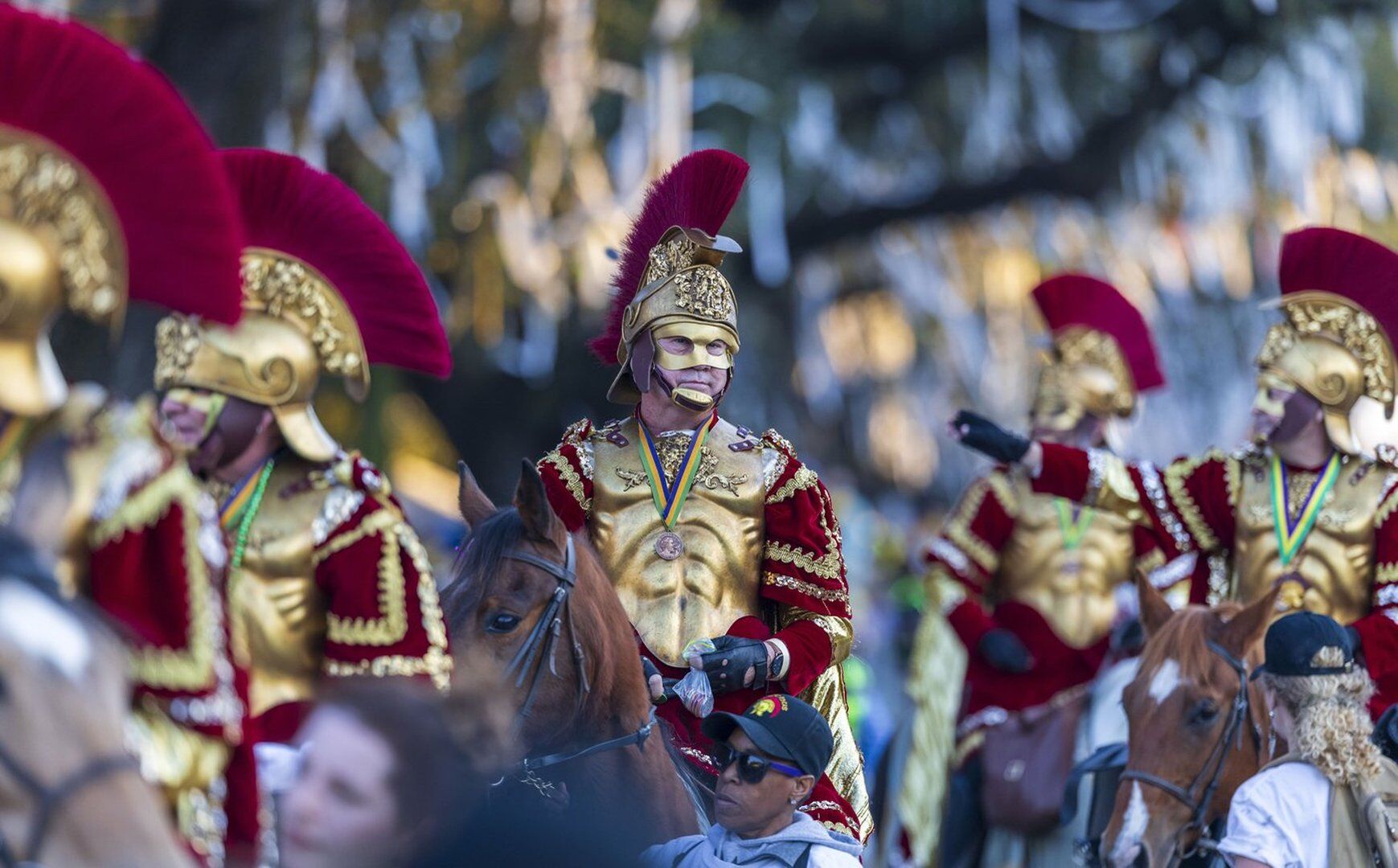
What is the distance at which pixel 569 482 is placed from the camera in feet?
21.1

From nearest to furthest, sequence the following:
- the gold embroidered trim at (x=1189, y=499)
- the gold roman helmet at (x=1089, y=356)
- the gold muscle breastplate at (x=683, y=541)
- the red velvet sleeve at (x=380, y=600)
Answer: the red velvet sleeve at (x=380, y=600), the gold muscle breastplate at (x=683, y=541), the gold embroidered trim at (x=1189, y=499), the gold roman helmet at (x=1089, y=356)

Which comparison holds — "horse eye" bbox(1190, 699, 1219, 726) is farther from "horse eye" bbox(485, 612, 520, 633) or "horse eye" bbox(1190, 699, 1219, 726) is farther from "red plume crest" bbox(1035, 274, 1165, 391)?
"red plume crest" bbox(1035, 274, 1165, 391)

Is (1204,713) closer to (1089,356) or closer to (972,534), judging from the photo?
(972,534)

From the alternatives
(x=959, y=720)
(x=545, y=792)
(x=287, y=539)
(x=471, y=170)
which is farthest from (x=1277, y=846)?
(x=471, y=170)

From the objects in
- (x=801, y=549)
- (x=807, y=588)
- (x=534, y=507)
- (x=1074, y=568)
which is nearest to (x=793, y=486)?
(x=801, y=549)

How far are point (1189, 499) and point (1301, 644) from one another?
1.97 meters

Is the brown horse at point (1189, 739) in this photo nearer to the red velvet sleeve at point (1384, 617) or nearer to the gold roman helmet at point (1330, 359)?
the red velvet sleeve at point (1384, 617)

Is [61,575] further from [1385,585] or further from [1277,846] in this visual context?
[1385,585]

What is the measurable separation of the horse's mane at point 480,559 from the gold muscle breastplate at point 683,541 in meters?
0.83

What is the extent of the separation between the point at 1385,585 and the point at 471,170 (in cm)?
952

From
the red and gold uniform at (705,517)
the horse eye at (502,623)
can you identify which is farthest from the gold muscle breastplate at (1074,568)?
the horse eye at (502,623)

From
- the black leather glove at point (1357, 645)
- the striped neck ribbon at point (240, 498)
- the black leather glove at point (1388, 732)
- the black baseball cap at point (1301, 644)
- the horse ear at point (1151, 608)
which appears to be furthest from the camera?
the black leather glove at point (1357, 645)

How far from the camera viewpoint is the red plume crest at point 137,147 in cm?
409

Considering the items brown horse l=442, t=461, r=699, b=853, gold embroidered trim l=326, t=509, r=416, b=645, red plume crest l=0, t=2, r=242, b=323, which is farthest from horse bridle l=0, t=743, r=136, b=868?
gold embroidered trim l=326, t=509, r=416, b=645
